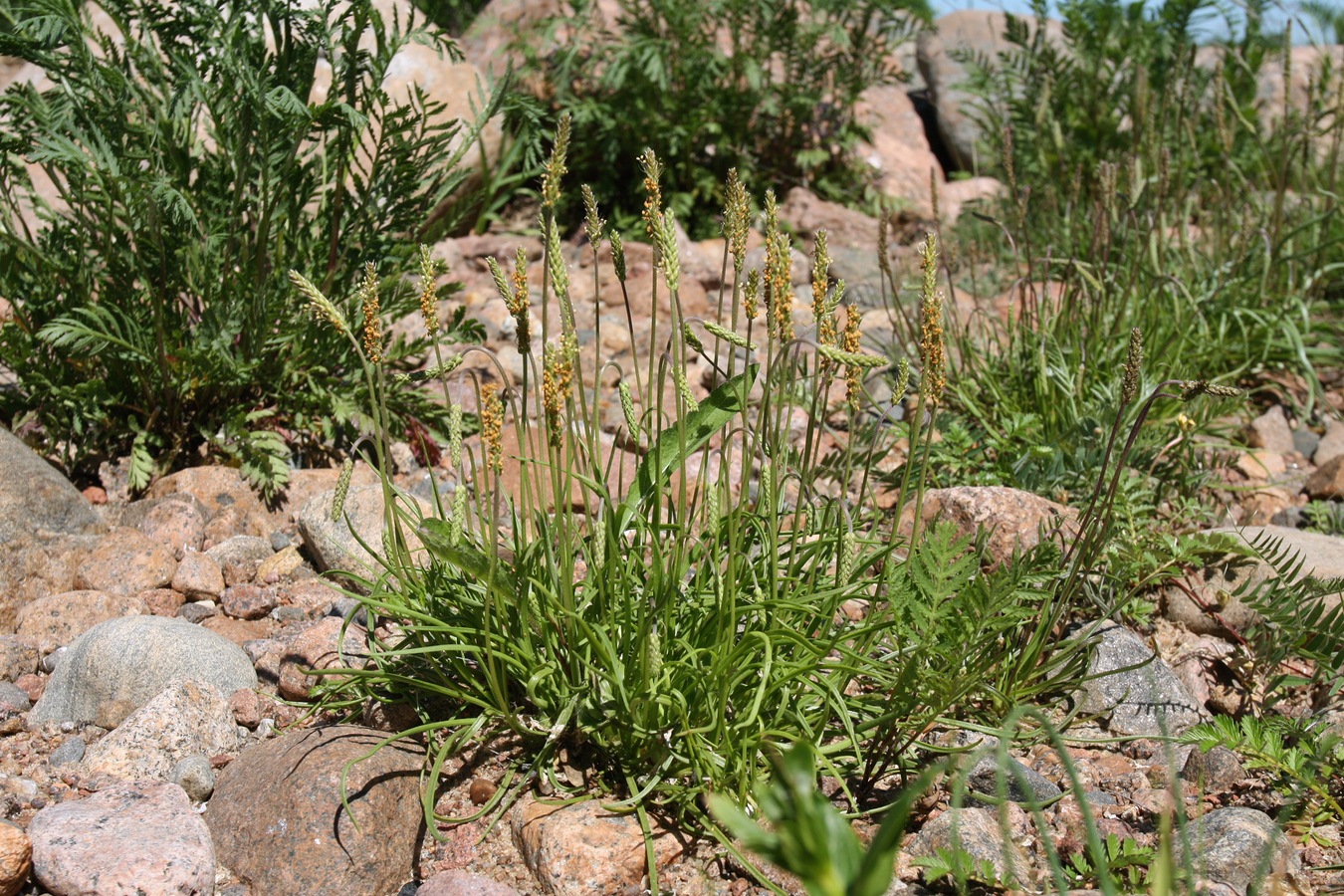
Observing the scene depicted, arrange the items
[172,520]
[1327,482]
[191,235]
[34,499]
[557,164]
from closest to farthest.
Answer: [557,164] → [34,499] → [172,520] → [191,235] → [1327,482]

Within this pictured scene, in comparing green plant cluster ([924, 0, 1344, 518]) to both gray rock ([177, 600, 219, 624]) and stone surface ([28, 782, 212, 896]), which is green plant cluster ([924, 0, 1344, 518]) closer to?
gray rock ([177, 600, 219, 624])

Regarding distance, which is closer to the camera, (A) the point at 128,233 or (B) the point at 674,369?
(B) the point at 674,369

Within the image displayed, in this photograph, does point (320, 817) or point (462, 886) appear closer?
point (462, 886)

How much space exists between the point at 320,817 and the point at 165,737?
0.55 m

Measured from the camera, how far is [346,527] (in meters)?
3.24

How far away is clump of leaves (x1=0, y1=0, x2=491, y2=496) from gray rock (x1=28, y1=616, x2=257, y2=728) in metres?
0.94

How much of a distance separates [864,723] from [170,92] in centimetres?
295

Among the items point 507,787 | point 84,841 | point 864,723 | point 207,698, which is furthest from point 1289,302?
point 84,841

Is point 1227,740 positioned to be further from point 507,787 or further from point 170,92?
point 170,92

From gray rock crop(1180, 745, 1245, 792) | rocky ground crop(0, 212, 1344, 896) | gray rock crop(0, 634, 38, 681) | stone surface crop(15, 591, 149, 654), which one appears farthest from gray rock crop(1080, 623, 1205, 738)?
gray rock crop(0, 634, 38, 681)

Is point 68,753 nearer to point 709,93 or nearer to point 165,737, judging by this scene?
point 165,737

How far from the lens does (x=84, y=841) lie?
2113mm

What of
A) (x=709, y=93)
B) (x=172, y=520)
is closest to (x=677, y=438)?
(x=172, y=520)

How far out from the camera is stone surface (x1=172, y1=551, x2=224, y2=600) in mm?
3197
